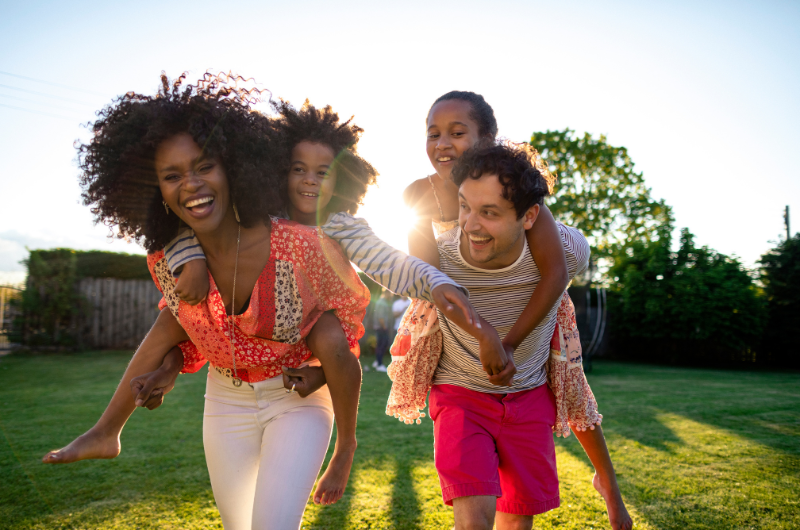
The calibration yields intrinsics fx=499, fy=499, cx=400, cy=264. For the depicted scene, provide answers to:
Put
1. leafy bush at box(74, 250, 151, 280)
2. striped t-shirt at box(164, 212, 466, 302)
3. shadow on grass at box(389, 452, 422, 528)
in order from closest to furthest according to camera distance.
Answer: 1. striped t-shirt at box(164, 212, 466, 302)
2. shadow on grass at box(389, 452, 422, 528)
3. leafy bush at box(74, 250, 151, 280)

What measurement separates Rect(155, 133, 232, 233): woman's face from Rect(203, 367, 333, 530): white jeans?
713 millimetres

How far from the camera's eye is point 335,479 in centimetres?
202

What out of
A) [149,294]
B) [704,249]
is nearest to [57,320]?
[149,294]

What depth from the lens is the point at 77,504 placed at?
141 inches

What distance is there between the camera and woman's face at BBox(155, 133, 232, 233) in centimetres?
190

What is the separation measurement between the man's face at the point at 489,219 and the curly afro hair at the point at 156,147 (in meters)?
0.80

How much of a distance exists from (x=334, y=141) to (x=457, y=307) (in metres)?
1.25

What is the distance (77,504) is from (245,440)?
248 cm

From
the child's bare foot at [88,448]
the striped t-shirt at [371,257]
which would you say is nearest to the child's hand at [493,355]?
the striped t-shirt at [371,257]

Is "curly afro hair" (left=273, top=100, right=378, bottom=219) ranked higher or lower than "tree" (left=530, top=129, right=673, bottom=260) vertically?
lower

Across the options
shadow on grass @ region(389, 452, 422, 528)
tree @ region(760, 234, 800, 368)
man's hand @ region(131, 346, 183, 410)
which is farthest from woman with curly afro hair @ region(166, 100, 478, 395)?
A: tree @ region(760, 234, 800, 368)

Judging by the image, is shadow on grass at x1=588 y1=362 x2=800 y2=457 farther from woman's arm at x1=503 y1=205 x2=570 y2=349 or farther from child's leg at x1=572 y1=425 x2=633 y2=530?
woman's arm at x1=503 y1=205 x2=570 y2=349

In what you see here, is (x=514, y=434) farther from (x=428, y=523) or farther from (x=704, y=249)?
(x=704, y=249)

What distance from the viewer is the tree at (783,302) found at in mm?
15617
